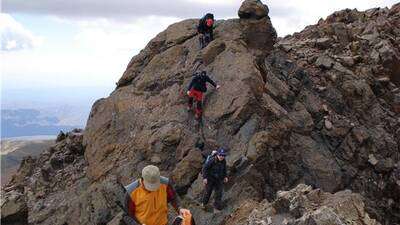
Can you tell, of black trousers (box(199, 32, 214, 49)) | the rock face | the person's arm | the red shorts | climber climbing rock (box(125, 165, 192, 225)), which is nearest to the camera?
climber climbing rock (box(125, 165, 192, 225))

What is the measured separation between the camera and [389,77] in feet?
136

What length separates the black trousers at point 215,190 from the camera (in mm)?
21656

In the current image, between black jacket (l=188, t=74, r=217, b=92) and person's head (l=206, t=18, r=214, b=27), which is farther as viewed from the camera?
person's head (l=206, t=18, r=214, b=27)

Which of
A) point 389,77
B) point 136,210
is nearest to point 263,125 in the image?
point 136,210

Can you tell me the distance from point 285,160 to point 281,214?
1140 cm

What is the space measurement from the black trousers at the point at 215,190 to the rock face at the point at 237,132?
67 centimetres

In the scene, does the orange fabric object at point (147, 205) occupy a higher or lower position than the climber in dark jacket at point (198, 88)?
lower

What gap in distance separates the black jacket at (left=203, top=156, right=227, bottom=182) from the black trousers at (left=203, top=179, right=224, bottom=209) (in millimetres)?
233

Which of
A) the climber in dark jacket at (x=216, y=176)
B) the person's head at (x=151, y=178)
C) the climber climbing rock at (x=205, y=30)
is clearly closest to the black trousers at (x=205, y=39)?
the climber climbing rock at (x=205, y=30)

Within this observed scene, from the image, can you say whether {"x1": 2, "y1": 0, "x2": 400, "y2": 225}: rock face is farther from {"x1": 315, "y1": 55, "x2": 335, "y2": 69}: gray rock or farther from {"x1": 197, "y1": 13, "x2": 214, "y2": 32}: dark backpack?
{"x1": 197, "y1": 13, "x2": 214, "y2": 32}: dark backpack

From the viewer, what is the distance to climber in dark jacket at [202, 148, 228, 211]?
20.9 meters

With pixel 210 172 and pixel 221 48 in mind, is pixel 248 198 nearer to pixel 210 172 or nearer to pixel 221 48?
pixel 210 172

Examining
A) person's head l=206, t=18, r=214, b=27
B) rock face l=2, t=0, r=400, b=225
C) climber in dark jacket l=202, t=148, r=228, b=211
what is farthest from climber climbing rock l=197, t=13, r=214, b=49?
climber in dark jacket l=202, t=148, r=228, b=211

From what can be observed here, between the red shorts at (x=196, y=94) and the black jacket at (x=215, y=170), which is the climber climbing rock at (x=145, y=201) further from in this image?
the red shorts at (x=196, y=94)
